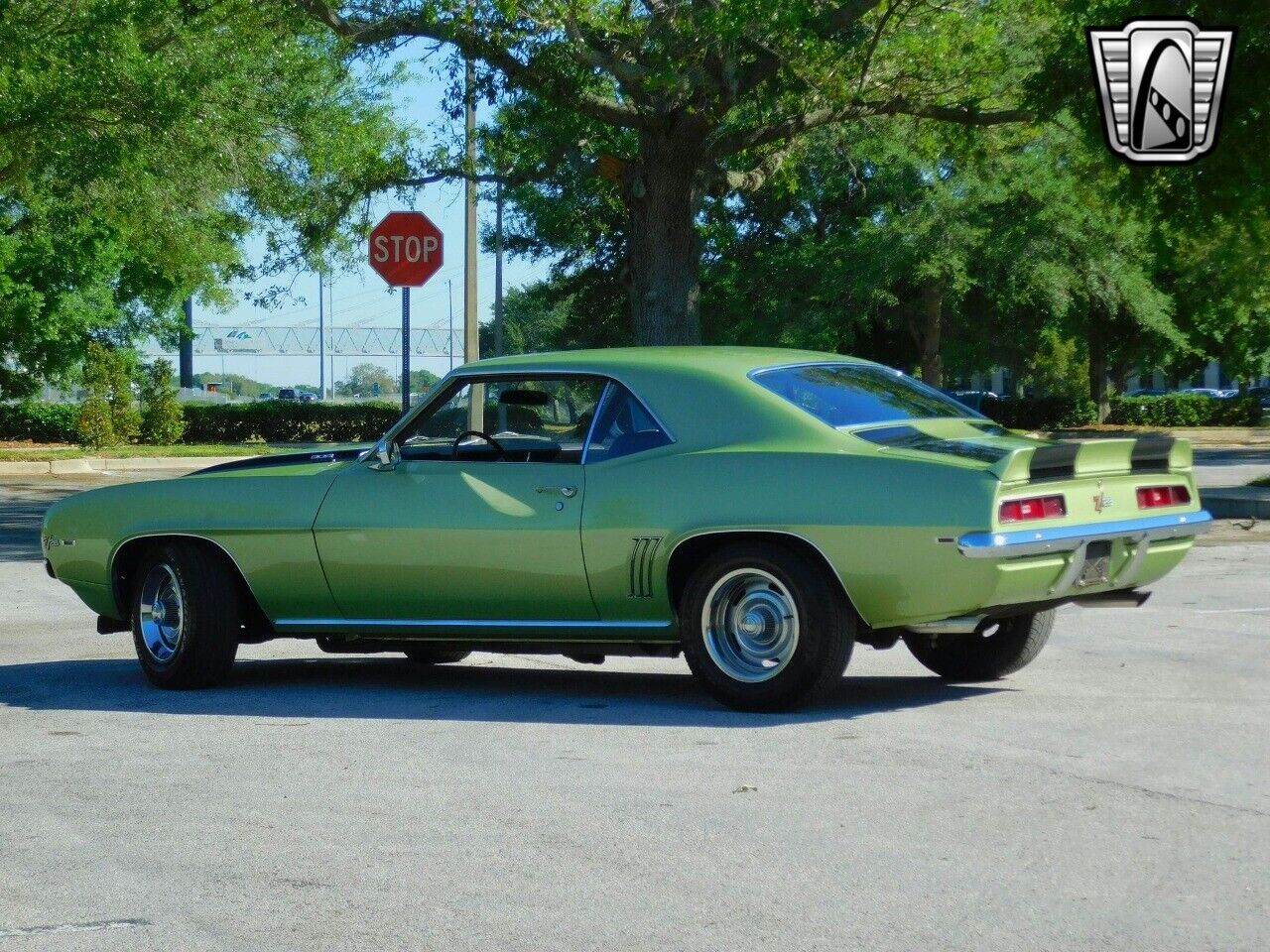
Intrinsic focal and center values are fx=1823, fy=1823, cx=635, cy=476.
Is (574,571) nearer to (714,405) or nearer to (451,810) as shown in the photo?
(714,405)

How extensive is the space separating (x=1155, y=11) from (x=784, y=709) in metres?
14.2

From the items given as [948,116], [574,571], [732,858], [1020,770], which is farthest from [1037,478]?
[948,116]

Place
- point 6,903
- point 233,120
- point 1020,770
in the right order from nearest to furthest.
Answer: point 6,903, point 1020,770, point 233,120

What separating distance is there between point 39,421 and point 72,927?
36.8 meters

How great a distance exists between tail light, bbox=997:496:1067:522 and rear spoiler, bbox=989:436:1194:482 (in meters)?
0.08

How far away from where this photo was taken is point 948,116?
70.1 feet

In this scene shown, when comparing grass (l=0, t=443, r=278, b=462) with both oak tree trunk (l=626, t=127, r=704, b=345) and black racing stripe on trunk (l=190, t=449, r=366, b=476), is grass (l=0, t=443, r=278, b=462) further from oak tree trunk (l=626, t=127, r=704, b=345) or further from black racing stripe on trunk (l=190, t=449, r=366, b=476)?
black racing stripe on trunk (l=190, t=449, r=366, b=476)

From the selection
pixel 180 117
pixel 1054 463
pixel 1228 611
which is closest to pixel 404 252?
pixel 180 117

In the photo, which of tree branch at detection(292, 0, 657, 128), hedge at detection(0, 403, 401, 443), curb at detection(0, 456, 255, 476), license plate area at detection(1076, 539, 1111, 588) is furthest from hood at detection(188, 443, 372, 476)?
hedge at detection(0, 403, 401, 443)

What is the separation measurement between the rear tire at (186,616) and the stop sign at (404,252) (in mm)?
9665

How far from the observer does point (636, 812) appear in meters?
5.58

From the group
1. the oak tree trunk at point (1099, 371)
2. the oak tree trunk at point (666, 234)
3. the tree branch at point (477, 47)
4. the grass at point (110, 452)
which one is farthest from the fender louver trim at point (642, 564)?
the oak tree trunk at point (1099, 371)

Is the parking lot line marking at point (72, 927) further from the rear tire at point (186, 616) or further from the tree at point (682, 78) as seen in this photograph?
the tree at point (682, 78)

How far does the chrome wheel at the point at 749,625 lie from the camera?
714cm
